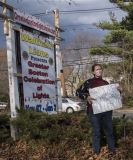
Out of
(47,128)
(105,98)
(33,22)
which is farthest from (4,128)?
(33,22)

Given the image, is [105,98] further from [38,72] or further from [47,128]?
[38,72]

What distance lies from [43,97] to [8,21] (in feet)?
7.07

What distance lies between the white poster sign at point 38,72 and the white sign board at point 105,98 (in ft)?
6.85

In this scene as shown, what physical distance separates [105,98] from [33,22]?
304cm

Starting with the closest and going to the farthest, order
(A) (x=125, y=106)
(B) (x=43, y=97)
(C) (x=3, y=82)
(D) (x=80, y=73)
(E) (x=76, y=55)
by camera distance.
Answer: (B) (x=43, y=97)
(A) (x=125, y=106)
(C) (x=3, y=82)
(E) (x=76, y=55)
(D) (x=80, y=73)

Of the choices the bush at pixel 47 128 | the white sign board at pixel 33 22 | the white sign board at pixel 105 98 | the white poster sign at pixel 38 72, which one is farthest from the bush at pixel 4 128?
the white sign board at pixel 33 22

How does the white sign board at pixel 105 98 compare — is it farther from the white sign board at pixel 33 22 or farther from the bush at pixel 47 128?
the white sign board at pixel 33 22

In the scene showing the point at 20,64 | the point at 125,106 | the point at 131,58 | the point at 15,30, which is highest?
the point at 131,58

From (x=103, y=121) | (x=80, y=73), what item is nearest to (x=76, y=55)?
(x=80, y=73)

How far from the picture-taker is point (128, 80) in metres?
32.2

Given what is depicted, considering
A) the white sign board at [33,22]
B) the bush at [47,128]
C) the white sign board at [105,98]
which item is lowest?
the bush at [47,128]

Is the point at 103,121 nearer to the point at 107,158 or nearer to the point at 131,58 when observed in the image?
the point at 107,158

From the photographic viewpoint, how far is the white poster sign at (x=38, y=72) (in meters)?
6.95

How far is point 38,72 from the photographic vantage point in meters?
7.40
